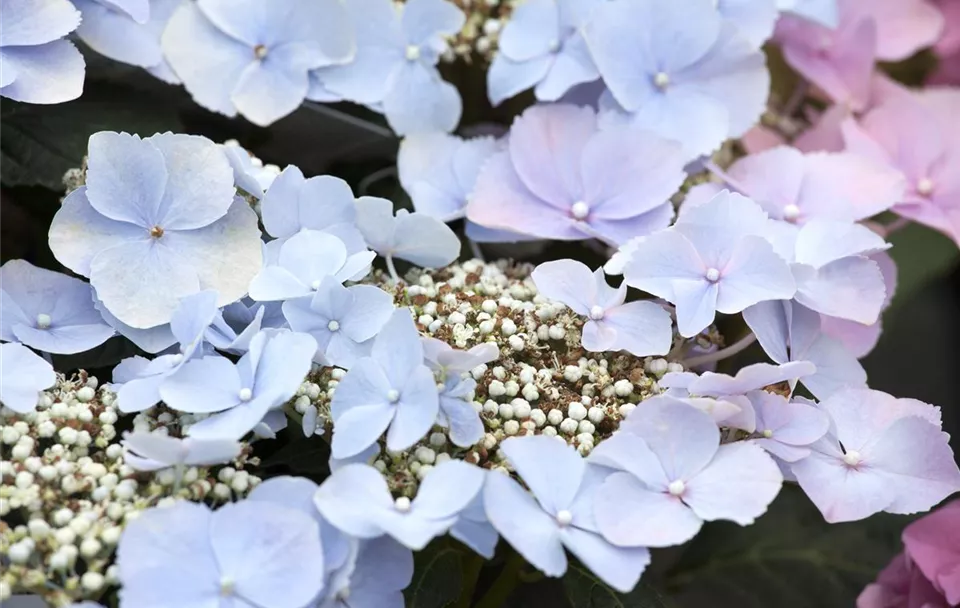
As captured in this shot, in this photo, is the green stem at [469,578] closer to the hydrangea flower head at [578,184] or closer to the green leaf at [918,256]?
the hydrangea flower head at [578,184]

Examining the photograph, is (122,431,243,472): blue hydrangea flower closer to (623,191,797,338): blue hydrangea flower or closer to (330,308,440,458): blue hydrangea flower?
(330,308,440,458): blue hydrangea flower

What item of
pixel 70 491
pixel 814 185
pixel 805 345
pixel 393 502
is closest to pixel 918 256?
pixel 814 185

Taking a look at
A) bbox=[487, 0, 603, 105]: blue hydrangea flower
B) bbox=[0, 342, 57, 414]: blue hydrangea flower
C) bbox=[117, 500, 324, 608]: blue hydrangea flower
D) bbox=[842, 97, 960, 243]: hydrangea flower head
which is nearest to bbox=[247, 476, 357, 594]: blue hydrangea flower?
bbox=[117, 500, 324, 608]: blue hydrangea flower

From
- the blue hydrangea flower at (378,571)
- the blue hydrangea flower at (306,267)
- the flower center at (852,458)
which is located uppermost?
the blue hydrangea flower at (306,267)

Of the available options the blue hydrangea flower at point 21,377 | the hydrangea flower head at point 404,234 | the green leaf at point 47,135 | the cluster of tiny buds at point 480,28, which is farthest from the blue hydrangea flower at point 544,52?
the blue hydrangea flower at point 21,377

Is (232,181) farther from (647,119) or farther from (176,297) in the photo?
(647,119)

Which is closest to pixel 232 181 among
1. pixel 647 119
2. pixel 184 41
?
pixel 184 41
